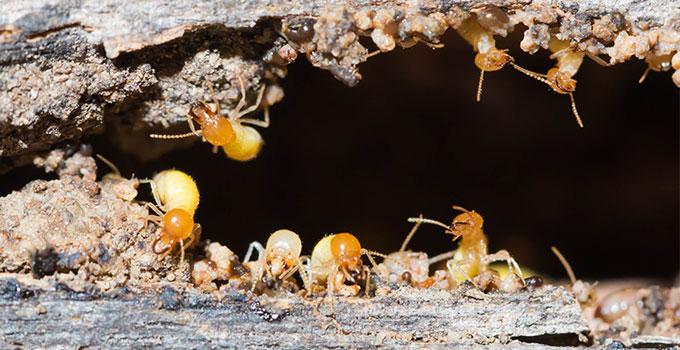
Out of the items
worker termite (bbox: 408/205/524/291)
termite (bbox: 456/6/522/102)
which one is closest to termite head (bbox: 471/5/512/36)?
termite (bbox: 456/6/522/102)

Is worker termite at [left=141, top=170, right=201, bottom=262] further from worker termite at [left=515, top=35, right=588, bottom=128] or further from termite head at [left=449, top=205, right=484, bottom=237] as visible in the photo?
worker termite at [left=515, top=35, right=588, bottom=128]

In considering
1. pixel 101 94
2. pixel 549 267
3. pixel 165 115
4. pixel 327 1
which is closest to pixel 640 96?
pixel 549 267

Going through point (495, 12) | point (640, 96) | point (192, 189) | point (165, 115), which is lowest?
point (192, 189)

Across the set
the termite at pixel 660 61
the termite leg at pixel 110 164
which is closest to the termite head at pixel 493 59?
the termite at pixel 660 61

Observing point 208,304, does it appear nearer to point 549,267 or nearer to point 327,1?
point 327,1

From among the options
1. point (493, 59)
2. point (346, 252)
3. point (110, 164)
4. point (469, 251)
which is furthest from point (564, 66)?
point (110, 164)

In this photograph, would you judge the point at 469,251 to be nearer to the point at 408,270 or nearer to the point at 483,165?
the point at 408,270
